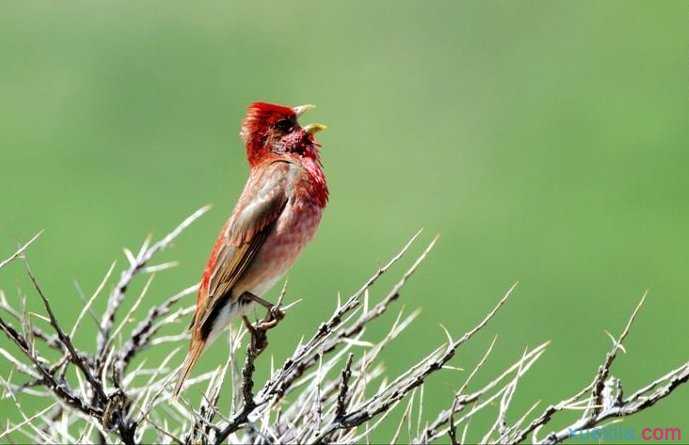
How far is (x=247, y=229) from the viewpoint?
Result: 431cm

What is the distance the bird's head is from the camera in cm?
461

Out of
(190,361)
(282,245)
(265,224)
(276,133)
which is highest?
(276,133)

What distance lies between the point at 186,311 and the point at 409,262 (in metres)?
5.97

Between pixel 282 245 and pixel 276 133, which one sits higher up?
pixel 276 133

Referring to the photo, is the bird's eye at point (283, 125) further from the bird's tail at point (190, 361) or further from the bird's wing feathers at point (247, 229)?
the bird's tail at point (190, 361)

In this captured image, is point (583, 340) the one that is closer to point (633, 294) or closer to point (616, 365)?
point (616, 365)

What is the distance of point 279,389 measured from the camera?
337 cm

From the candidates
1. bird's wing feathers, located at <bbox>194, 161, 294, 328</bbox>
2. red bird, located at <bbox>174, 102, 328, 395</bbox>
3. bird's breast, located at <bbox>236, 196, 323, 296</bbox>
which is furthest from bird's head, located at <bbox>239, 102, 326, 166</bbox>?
bird's breast, located at <bbox>236, 196, 323, 296</bbox>

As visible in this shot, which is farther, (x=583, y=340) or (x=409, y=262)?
(x=409, y=262)

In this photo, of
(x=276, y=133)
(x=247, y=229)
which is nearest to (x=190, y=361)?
(x=247, y=229)

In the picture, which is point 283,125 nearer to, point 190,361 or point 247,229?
point 247,229

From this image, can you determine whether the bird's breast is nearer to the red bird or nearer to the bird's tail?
the red bird

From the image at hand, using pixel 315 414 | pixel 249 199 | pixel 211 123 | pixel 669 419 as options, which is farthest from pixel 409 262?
pixel 315 414

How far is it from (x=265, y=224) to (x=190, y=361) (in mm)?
675
